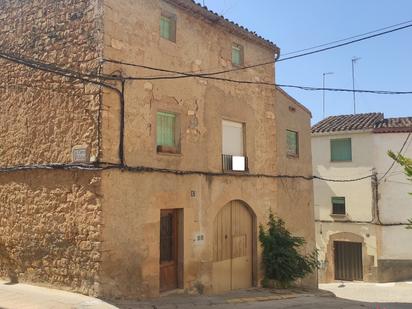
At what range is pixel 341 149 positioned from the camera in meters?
22.6

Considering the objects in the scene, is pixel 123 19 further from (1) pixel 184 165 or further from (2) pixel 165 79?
(1) pixel 184 165

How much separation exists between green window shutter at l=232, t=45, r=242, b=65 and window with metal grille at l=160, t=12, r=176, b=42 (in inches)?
99.5

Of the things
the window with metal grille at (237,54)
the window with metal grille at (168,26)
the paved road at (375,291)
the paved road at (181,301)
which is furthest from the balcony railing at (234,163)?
the paved road at (375,291)

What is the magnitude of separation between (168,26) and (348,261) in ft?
52.4

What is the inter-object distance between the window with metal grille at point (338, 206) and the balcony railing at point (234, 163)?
11.3 meters

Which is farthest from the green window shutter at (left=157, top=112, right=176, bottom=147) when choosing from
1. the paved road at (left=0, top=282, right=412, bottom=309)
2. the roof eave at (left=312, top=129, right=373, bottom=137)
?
the roof eave at (left=312, top=129, right=373, bottom=137)

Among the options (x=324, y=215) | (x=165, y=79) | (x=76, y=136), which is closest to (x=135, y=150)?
(x=76, y=136)

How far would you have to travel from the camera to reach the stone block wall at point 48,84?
9.06 meters

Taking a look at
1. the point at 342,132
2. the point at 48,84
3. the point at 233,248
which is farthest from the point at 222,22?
the point at 342,132

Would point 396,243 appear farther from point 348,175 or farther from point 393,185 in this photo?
point 348,175

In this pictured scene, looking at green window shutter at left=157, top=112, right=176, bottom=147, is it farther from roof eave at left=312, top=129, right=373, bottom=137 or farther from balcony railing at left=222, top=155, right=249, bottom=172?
roof eave at left=312, top=129, right=373, bottom=137

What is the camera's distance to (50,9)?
9.78 m

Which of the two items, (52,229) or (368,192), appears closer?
(52,229)

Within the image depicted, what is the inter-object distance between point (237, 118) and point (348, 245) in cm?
1245
